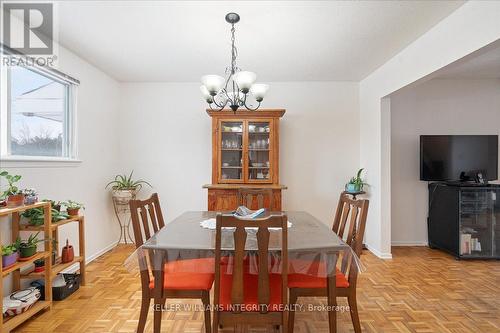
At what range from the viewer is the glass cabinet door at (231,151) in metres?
3.54

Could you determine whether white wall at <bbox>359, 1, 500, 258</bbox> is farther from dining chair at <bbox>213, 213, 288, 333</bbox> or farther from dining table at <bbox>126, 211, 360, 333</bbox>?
dining chair at <bbox>213, 213, 288, 333</bbox>

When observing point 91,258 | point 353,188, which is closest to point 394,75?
point 353,188

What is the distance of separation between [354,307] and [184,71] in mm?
3185

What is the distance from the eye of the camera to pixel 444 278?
280 centimetres

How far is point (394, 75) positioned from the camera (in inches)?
121

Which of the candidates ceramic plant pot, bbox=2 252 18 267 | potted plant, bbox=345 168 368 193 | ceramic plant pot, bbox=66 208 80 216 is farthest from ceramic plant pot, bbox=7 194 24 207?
potted plant, bbox=345 168 368 193

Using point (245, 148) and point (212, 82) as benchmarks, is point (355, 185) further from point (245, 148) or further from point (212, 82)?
point (212, 82)

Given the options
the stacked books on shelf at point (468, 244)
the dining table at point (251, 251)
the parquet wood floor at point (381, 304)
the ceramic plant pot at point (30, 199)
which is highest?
the ceramic plant pot at point (30, 199)

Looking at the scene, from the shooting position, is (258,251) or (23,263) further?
(23,263)

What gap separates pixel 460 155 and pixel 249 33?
124 inches

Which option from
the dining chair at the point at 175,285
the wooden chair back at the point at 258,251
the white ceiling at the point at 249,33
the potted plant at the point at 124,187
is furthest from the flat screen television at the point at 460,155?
the potted plant at the point at 124,187

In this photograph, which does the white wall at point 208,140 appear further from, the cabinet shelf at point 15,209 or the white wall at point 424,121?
the cabinet shelf at point 15,209

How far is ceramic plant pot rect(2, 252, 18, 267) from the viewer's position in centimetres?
185

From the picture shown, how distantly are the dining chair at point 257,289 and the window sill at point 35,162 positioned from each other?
192cm
